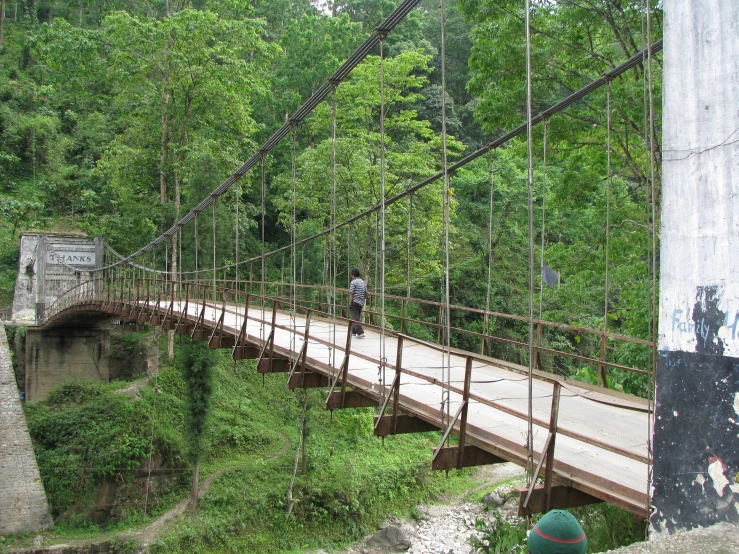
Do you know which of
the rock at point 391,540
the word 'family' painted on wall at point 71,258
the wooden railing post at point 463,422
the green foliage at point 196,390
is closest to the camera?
the wooden railing post at point 463,422

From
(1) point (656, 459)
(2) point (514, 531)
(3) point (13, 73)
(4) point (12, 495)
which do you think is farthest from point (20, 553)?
(3) point (13, 73)

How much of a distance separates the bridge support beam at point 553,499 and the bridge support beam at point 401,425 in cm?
111

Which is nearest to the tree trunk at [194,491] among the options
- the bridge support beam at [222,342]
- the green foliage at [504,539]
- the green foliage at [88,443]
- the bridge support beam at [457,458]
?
the green foliage at [88,443]

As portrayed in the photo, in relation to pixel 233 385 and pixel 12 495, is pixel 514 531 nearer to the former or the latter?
pixel 12 495

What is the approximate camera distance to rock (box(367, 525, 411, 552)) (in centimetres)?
1117

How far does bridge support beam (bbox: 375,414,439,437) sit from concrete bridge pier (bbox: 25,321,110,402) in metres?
13.6

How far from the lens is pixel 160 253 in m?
19.1

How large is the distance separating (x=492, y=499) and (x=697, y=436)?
34.8 feet

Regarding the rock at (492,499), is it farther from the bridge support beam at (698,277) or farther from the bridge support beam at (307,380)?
the bridge support beam at (698,277)

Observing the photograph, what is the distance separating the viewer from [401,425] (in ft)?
14.3

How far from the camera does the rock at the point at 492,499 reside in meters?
12.5

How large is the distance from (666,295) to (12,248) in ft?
71.2

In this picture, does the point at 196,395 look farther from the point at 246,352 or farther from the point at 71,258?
the point at 71,258

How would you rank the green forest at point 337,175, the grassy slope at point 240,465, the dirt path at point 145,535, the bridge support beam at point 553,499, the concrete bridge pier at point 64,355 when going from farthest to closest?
the concrete bridge pier at point 64,355 < the grassy slope at point 240,465 < the dirt path at point 145,535 < the green forest at point 337,175 < the bridge support beam at point 553,499
